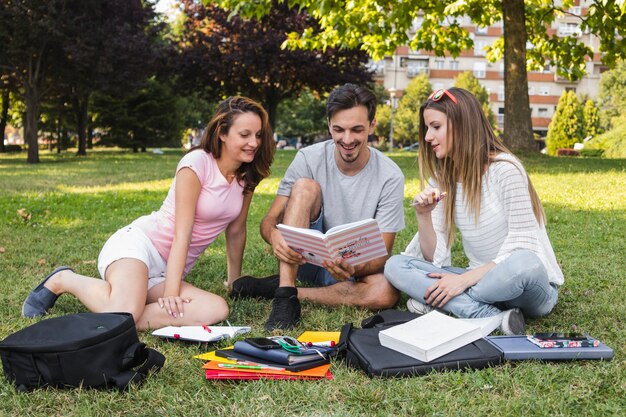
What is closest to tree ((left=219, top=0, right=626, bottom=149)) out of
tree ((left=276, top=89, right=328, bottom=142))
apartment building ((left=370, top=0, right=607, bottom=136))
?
tree ((left=276, top=89, right=328, bottom=142))

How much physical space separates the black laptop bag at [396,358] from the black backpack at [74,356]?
88cm

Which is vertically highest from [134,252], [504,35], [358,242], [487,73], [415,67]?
[415,67]

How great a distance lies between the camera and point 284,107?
4412cm

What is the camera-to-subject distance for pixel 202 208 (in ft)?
12.4

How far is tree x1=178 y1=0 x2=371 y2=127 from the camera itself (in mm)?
23250

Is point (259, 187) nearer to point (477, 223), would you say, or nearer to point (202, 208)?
point (202, 208)

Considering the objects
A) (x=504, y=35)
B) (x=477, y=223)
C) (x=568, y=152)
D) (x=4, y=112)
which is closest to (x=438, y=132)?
(x=477, y=223)

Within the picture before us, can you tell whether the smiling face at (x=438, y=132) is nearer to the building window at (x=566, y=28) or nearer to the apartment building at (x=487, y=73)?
the apartment building at (x=487, y=73)

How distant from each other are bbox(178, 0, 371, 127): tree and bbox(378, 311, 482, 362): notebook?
20259mm

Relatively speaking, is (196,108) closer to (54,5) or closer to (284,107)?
(284,107)

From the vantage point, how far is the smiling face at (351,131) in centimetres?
377

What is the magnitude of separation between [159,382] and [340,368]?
758mm

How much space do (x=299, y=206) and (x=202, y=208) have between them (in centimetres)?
57

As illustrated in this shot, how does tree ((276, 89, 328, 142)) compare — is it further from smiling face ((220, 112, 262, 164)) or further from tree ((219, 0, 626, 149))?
smiling face ((220, 112, 262, 164))
